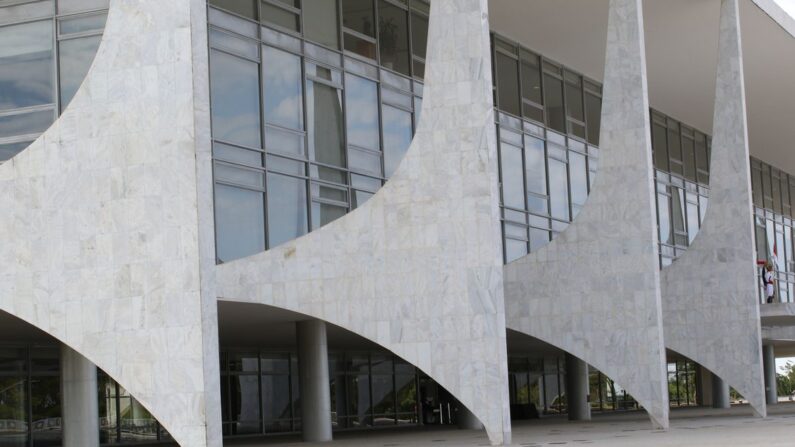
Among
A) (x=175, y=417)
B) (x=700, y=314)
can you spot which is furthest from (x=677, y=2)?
(x=175, y=417)

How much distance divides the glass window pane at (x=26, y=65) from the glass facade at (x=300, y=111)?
3.13 m

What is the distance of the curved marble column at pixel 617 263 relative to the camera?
85.5 ft

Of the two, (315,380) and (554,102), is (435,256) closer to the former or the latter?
(315,380)

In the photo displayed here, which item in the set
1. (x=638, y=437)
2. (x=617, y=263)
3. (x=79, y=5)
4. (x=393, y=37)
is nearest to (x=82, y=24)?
(x=79, y=5)

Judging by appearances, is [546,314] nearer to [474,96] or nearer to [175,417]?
[474,96]

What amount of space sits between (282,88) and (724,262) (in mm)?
13405

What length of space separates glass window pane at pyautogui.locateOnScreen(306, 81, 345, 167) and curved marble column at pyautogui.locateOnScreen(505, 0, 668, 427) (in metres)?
5.37

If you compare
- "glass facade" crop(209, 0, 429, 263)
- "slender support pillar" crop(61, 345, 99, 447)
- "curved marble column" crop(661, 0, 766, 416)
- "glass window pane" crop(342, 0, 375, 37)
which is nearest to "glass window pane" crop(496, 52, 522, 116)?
"glass facade" crop(209, 0, 429, 263)

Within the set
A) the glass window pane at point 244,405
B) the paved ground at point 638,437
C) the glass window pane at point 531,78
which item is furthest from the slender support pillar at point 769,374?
the glass window pane at point 244,405

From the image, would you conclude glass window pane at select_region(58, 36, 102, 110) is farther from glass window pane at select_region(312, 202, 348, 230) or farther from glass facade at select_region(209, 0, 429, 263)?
glass window pane at select_region(312, 202, 348, 230)

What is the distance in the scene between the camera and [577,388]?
114 ft

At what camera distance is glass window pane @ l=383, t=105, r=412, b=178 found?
1059 inches

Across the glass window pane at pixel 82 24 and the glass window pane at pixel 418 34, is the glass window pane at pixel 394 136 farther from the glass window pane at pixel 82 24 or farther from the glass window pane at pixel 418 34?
the glass window pane at pixel 82 24

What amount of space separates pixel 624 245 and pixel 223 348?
1174cm
